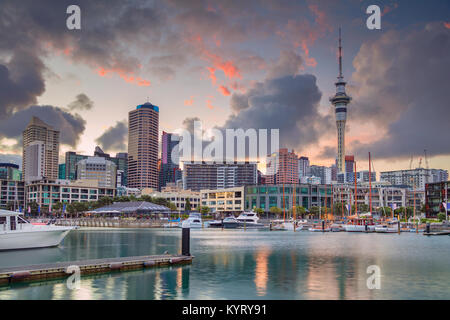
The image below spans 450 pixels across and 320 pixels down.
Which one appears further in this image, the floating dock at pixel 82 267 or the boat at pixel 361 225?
the boat at pixel 361 225

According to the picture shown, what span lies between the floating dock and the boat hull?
75.1 feet

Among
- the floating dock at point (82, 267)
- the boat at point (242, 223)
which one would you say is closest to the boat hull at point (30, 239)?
the floating dock at point (82, 267)

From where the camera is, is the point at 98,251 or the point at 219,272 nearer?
the point at 219,272

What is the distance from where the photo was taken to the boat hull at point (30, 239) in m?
63.3

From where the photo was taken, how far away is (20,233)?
63812 millimetres

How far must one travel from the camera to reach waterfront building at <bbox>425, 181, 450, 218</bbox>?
18775 cm

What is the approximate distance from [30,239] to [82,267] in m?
27.0

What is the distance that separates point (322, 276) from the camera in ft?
151

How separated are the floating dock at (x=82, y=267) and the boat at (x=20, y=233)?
22.8m

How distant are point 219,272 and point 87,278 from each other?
13528 millimetres

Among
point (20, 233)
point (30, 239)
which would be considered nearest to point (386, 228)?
Answer: point (30, 239)

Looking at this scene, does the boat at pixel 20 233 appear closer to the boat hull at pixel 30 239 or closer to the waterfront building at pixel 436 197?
the boat hull at pixel 30 239

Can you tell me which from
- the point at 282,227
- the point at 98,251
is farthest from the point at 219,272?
the point at 282,227

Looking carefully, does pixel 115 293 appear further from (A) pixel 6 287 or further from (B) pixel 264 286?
(B) pixel 264 286
